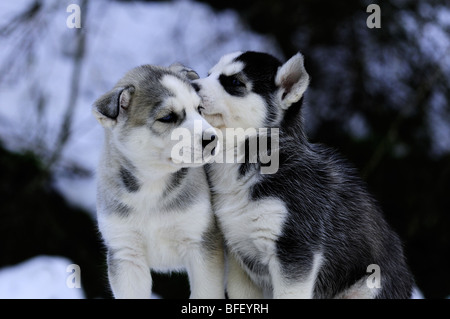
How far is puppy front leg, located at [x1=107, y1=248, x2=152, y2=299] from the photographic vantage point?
13.1 feet

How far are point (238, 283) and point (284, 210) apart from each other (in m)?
0.65

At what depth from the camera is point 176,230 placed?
397cm

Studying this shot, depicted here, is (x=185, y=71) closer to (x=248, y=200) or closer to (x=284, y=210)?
(x=248, y=200)

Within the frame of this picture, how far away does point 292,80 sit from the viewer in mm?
4082

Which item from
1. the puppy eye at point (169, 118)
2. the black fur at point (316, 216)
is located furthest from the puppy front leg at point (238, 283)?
the puppy eye at point (169, 118)

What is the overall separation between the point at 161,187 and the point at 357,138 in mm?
4701

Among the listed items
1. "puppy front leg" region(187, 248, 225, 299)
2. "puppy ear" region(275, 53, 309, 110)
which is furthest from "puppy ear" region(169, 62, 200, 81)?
"puppy front leg" region(187, 248, 225, 299)

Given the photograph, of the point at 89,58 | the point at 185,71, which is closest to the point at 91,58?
the point at 89,58

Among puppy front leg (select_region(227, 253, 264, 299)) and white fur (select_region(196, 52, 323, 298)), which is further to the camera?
puppy front leg (select_region(227, 253, 264, 299))

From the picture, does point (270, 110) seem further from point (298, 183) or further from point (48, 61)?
point (48, 61)

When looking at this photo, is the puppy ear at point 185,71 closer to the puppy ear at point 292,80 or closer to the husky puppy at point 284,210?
the husky puppy at point 284,210

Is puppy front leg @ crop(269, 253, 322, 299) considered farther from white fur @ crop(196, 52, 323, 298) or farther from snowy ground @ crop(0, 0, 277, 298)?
snowy ground @ crop(0, 0, 277, 298)

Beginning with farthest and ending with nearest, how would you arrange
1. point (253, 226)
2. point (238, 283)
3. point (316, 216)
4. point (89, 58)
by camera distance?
point (89, 58) < point (238, 283) < point (316, 216) < point (253, 226)
